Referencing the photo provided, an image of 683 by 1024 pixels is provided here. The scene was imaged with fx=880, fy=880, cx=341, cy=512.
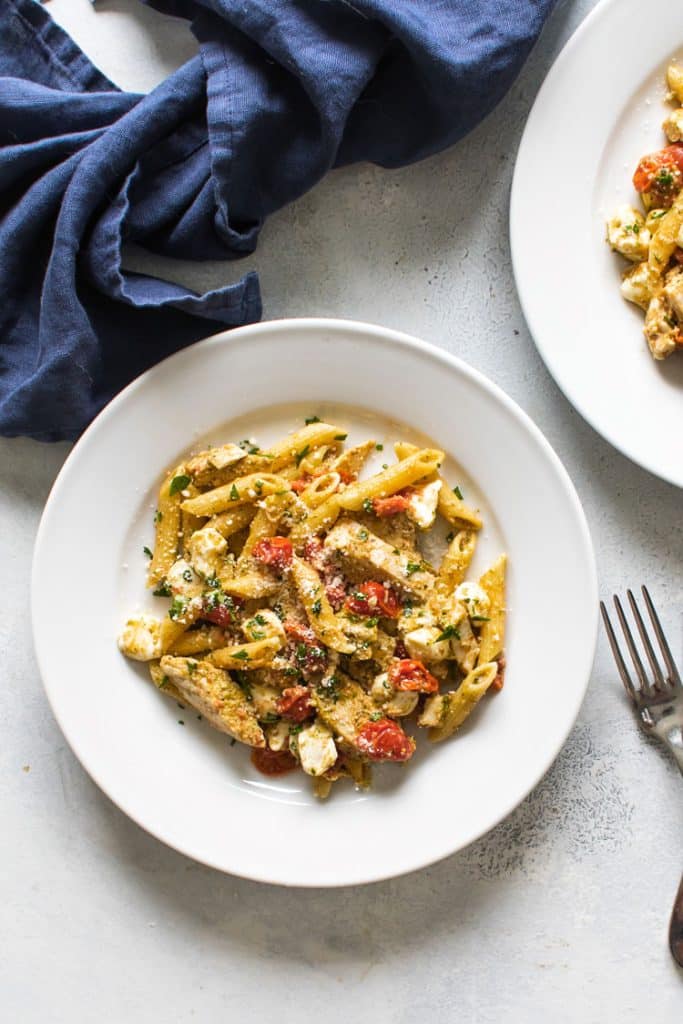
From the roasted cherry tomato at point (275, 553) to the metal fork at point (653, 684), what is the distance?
767mm

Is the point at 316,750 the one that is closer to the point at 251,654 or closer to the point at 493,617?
the point at 251,654

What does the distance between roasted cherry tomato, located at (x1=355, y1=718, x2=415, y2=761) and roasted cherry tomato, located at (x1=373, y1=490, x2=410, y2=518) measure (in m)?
0.45

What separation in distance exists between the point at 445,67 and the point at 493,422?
762 millimetres

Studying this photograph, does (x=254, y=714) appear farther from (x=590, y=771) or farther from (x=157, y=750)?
(x=590, y=771)

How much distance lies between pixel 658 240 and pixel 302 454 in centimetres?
92

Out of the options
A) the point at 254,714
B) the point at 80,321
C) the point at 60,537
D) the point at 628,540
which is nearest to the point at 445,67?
the point at 80,321

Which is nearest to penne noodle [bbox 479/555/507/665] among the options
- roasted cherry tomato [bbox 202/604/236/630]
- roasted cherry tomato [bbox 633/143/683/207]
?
roasted cherry tomato [bbox 202/604/236/630]

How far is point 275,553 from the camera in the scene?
1893 mm

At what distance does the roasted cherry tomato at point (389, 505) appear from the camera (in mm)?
1901

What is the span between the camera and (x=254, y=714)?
193cm

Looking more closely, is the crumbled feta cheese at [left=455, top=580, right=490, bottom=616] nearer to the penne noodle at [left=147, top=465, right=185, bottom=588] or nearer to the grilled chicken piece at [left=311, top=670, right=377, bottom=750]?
the grilled chicken piece at [left=311, top=670, right=377, bottom=750]

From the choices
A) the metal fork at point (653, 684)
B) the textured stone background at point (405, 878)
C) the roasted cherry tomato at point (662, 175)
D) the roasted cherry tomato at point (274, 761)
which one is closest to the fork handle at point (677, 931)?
the textured stone background at point (405, 878)

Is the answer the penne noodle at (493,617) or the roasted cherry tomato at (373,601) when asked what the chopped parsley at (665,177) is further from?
the roasted cherry tomato at (373,601)

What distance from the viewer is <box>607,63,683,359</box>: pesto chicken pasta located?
6.46 feet
